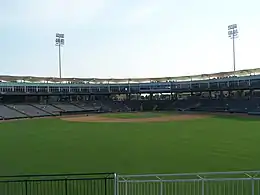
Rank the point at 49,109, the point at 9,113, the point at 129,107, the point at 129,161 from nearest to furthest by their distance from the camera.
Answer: the point at 129,161 < the point at 9,113 < the point at 49,109 < the point at 129,107

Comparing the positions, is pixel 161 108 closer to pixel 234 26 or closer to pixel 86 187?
pixel 234 26

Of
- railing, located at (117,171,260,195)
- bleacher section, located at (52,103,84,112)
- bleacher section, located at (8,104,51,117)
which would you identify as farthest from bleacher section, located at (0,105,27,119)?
railing, located at (117,171,260,195)

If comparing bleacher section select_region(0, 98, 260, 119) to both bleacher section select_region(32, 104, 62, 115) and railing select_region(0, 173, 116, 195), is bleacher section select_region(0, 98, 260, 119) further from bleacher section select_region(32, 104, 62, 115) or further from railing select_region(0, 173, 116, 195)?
railing select_region(0, 173, 116, 195)

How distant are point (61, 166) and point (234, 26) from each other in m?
73.4

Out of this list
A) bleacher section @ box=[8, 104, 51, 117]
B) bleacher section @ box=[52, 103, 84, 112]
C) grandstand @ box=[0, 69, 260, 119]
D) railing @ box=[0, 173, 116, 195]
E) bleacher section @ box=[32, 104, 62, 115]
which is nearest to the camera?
railing @ box=[0, 173, 116, 195]

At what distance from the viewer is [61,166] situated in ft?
52.0

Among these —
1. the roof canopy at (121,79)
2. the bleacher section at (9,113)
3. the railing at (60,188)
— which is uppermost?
the roof canopy at (121,79)

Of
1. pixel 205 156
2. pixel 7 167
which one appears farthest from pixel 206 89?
pixel 7 167

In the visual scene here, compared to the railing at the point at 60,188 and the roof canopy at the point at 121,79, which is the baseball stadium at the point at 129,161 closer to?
the railing at the point at 60,188

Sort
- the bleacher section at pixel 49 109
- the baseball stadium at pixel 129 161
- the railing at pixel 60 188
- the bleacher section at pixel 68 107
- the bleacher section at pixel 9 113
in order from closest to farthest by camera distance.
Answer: the baseball stadium at pixel 129 161 < the railing at pixel 60 188 < the bleacher section at pixel 9 113 < the bleacher section at pixel 49 109 < the bleacher section at pixel 68 107

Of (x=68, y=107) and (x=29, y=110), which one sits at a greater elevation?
(x=68, y=107)

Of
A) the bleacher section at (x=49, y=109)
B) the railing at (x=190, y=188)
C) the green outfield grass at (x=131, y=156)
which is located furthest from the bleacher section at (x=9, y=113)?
the railing at (x=190, y=188)

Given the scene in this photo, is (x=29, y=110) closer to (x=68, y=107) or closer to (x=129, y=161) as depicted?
(x=68, y=107)

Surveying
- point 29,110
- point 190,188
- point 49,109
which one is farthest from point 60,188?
point 49,109
